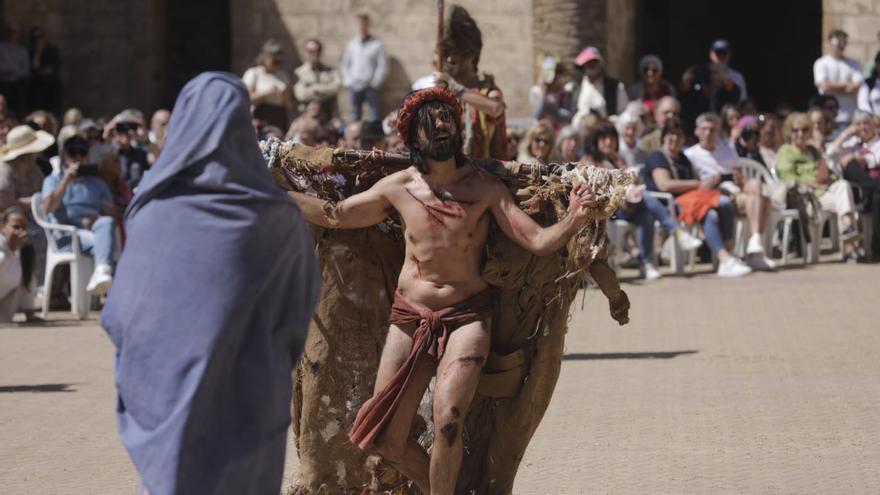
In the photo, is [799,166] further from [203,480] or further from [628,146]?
[203,480]

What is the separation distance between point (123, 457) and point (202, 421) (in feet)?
10.4

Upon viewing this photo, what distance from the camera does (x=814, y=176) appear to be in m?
16.5

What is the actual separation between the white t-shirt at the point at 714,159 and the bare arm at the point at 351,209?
921 centimetres

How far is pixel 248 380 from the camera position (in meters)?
4.96

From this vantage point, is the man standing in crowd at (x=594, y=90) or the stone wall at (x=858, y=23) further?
the stone wall at (x=858, y=23)

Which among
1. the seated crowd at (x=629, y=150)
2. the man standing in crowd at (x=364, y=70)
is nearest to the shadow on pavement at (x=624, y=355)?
the seated crowd at (x=629, y=150)

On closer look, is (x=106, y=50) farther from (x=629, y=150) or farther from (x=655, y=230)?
(x=655, y=230)

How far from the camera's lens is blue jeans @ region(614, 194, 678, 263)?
590 inches

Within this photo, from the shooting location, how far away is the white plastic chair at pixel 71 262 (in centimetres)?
1340

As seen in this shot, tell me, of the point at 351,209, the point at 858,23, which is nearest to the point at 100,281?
the point at 351,209

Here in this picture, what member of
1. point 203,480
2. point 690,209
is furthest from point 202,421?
point 690,209

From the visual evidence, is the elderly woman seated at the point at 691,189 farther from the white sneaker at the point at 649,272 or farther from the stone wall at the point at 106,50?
the stone wall at the point at 106,50

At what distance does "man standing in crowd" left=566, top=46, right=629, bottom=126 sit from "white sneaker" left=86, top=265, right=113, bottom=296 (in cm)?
593

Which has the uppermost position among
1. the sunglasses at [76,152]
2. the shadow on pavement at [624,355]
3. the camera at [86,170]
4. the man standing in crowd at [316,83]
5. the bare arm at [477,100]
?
the bare arm at [477,100]
